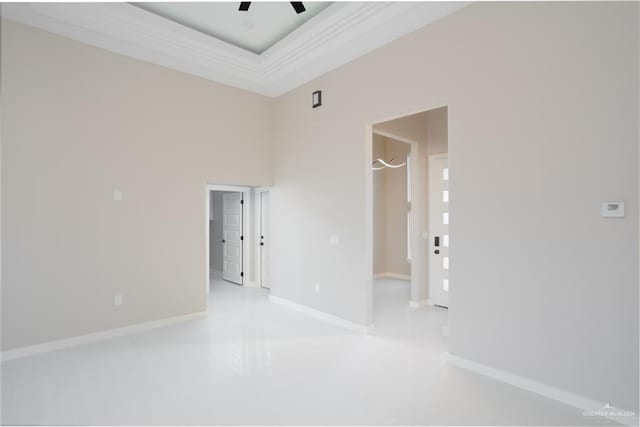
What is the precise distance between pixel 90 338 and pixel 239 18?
4.01 metres

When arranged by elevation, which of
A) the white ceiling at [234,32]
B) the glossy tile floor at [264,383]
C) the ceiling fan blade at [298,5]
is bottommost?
the glossy tile floor at [264,383]

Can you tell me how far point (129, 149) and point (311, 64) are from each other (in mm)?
2532

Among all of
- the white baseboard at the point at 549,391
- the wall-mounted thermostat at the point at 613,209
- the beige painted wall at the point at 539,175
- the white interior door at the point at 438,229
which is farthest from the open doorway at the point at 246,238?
the wall-mounted thermostat at the point at 613,209

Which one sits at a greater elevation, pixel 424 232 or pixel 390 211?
pixel 390 211

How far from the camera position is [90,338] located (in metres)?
3.71

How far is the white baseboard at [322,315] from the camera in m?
4.02

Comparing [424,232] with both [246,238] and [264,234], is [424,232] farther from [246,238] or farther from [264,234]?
[246,238]

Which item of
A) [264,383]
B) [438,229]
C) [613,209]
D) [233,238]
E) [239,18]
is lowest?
[264,383]

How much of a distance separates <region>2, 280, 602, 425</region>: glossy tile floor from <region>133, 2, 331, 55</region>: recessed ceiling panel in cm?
365

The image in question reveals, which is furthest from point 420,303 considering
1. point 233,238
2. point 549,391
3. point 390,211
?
point 233,238

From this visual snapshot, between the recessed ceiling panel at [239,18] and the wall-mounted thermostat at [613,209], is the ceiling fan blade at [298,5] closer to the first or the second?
the recessed ceiling panel at [239,18]

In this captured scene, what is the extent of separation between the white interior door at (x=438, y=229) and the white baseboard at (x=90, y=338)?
3.49 meters

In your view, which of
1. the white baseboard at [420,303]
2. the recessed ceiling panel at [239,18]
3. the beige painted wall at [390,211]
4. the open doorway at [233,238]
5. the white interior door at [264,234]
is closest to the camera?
the recessed ceiling panel at [239,18]

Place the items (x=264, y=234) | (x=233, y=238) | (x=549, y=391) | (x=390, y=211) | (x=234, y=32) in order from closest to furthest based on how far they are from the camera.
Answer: (x=549, y=391), (x=234, y=32), (x=264, y=234), (x=233, y=238), (x=390, y=211)
